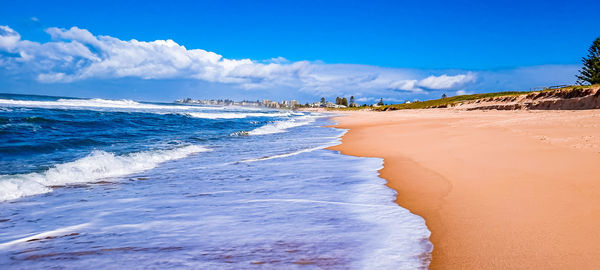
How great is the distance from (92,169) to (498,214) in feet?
23.6

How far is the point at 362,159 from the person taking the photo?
25.8 ft

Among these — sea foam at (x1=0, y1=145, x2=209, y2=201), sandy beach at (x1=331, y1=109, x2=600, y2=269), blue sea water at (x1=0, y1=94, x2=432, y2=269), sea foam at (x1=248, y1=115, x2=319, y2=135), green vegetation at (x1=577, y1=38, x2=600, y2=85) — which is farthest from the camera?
green vegetation at (x1=577, y1=38, x2=600, y2=85)

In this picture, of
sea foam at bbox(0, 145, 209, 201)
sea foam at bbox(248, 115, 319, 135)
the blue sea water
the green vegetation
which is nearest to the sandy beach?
the blue sea water

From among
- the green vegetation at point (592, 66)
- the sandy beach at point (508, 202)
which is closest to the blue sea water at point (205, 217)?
the sandy beach at point (508, 202)

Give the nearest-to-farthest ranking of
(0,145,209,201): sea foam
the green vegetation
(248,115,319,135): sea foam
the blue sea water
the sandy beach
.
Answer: the sandy beach → the blue sea water → (0,145,209,201): sea foam → (248,115,319,135): sea foam → the green vegetation

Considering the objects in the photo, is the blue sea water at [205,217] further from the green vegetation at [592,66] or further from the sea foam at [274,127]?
the green vegetation at [592,66]

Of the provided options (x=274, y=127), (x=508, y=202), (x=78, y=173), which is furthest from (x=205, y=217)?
(x=274, y=127)

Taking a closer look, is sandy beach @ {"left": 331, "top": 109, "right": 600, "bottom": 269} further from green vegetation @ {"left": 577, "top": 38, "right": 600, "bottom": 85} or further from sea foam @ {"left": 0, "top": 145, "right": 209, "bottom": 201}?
green vegetation @ {"left": 577, "top": 38, "right": 600, "bottom": 85}

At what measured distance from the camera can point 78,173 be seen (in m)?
6.52

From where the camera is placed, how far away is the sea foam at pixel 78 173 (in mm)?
5273

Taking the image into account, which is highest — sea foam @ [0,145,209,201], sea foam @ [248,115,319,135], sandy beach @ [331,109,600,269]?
sandy beach @ [331,109,600,269]

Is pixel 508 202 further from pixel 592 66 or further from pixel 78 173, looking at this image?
pixel 592 66

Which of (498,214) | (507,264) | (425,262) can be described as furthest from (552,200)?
(425,262)

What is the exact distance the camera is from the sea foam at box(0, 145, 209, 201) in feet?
17.3
